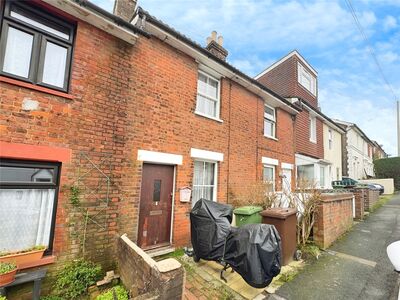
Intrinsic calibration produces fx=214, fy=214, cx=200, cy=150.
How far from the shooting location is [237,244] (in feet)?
13.2

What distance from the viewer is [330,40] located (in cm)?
894

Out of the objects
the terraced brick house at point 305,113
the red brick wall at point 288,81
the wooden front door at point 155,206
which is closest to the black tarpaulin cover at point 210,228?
the wooden front door at point 155,206

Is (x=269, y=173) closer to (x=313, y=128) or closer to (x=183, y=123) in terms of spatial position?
(x=183, y=123)

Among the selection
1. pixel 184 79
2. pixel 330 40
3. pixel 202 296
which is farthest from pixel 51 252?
pixel 330 40

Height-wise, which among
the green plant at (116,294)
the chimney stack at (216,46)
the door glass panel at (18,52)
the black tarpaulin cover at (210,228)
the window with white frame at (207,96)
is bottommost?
the green plant at (116,294)

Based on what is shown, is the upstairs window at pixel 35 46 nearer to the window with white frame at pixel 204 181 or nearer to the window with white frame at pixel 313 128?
the window with white frame at pixel 204 181

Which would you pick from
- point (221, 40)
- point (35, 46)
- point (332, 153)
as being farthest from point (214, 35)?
point (332, 153)

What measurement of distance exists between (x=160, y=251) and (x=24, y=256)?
292 centimetres

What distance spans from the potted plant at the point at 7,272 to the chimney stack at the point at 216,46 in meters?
9.16

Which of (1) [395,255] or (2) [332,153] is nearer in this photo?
(1) [395,255]

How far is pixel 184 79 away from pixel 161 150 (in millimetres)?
2481

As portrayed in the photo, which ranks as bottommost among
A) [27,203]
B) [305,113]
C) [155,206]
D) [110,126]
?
[155,206]

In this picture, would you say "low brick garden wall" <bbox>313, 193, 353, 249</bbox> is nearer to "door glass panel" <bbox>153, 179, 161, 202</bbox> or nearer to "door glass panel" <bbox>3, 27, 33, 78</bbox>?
"door glass panel" <bbox>153, 179, 161, 202</bbox>

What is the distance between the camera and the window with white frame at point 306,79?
14.9 meters
